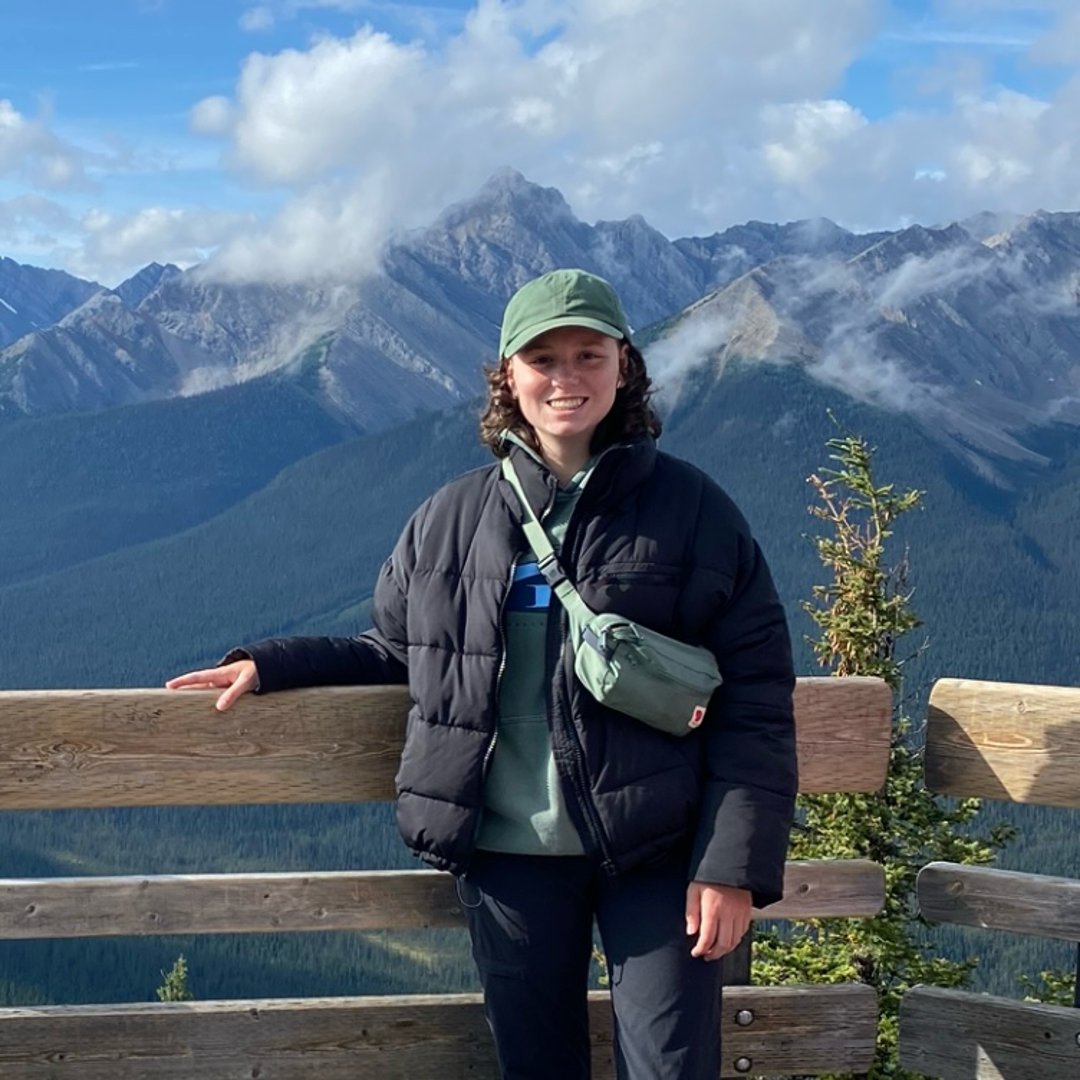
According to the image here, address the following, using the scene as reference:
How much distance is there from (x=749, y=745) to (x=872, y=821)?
11623mm

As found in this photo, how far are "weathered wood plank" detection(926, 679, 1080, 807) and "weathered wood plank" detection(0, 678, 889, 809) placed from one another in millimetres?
378

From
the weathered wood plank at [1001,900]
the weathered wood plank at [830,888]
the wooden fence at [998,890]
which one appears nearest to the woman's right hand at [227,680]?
the weathered wood plank at [830,888]

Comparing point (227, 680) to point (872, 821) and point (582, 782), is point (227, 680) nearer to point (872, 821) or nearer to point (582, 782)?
point (582, 782)

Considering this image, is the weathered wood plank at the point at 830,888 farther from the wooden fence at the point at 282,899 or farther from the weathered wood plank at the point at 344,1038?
the weathered wood plank at the point at 344,1038

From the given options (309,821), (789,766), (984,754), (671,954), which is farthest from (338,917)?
(309,821)

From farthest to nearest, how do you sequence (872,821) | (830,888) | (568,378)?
(872,821) < (830,888) < (568,378)

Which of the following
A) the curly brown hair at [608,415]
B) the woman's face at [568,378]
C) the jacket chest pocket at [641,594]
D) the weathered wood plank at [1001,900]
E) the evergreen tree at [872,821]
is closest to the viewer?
the jacket chest pocket at [641,594]

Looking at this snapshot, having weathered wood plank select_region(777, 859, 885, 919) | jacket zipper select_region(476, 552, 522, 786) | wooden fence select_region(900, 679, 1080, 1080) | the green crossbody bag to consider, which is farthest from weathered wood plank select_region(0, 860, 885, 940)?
the green crossbody bag

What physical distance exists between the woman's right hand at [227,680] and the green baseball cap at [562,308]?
3.06ft

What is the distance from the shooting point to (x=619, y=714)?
10.4ft

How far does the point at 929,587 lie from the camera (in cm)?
14562

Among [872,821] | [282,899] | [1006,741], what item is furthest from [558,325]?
[872,821]

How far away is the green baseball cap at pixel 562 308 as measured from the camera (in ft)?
10.6

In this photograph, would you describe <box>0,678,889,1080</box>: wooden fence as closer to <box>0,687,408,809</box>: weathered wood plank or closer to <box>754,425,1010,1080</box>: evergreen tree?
<box>0,687,408,809</box>: weathered wood plank
